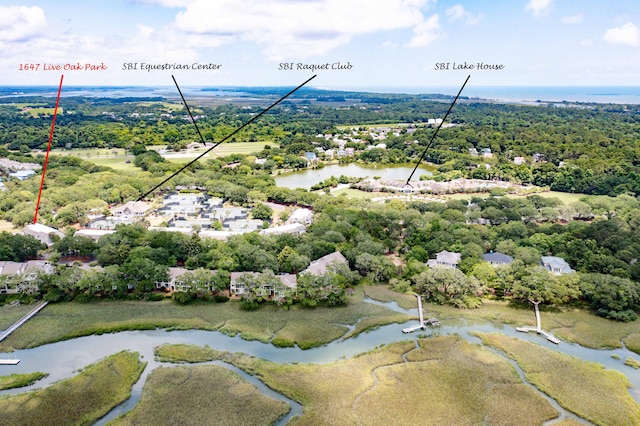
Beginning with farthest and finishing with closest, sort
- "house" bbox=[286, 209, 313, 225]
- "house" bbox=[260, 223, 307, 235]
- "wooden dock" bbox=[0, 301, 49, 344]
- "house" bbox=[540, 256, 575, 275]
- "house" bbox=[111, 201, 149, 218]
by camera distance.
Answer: "house" bbox=[111, 201, 149, 218]
"house" bbox=[286, 209, 313, 225]
"house" bbox=[260, 223, 307, 235]
"house" bbox=[540, 256, 575, 275]
"wooden dock" bbox=[0, 301, 49, 344]

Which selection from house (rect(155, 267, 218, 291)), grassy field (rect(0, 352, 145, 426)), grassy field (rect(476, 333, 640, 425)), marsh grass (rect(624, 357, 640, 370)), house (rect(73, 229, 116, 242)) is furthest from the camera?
house (rect(73, 229, 116, 242))

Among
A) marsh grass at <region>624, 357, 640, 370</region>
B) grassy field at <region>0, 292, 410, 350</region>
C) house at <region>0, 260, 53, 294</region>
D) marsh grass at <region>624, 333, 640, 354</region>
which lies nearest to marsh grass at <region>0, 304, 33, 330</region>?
grassy field at <region>0, 292, 410, 350</region>

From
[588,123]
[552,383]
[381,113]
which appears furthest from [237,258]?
[381,113]

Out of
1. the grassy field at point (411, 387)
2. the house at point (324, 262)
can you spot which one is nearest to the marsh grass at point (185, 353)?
the grassy field at point (411, 387)

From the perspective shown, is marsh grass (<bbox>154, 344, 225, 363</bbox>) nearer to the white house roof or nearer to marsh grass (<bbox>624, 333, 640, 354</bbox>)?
marsh grass (<bbox>624, 333, 640, 354</bbox>)

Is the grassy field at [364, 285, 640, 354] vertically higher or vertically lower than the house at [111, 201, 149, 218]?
lower

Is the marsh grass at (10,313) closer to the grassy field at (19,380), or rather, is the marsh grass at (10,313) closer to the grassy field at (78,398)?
the grassy field at (19,380)

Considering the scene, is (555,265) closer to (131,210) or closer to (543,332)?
(543,332)
